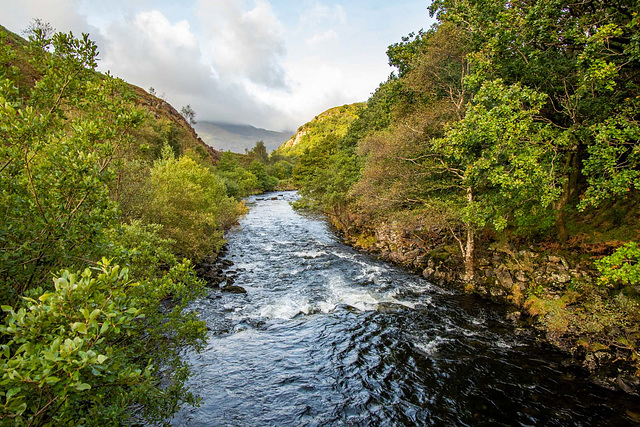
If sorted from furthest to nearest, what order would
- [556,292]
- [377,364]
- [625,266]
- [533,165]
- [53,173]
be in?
[556,292] < [377,364] < [533,165] < [625,266] < [53,173]

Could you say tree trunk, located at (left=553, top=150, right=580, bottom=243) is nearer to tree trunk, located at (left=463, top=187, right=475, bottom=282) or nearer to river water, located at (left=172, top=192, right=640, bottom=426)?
tree trunk, located at (left=463, top=187, right=475, bottom=282)

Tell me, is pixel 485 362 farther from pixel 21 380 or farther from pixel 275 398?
pixel 21 380

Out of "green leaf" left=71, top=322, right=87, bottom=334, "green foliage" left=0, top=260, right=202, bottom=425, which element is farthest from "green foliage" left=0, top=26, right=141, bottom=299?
"green leaf" left=71, top=322, right=87, bottom=334

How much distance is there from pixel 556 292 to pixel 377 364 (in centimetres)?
974

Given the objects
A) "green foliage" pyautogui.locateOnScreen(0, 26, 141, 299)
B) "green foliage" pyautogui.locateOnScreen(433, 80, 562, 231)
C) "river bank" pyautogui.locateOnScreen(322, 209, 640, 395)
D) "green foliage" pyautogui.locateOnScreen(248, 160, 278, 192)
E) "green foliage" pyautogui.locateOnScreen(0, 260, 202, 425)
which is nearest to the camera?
"green foliage" pyautogui.locateOnScreen(0, 260, 202, 425)

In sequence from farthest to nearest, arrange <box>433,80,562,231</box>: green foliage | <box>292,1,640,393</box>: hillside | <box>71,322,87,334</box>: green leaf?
1. <box>433,80,562,231</box>: green foliage
2. <box>292,1,640,393</box>: hillside
3. <box>71,322,87,334</box>: green leaf

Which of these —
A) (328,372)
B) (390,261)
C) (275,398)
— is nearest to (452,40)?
(390,261)

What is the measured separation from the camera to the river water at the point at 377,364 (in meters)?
9.24

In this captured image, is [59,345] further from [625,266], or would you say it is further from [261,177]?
[261,177]

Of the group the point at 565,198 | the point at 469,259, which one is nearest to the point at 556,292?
the point at 469,259

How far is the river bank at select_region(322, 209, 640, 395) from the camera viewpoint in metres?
10.8

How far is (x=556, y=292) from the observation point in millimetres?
14312

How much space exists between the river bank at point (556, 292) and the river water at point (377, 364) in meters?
0.89

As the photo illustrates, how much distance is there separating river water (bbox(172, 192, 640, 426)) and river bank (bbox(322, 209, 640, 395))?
2.93 feet
